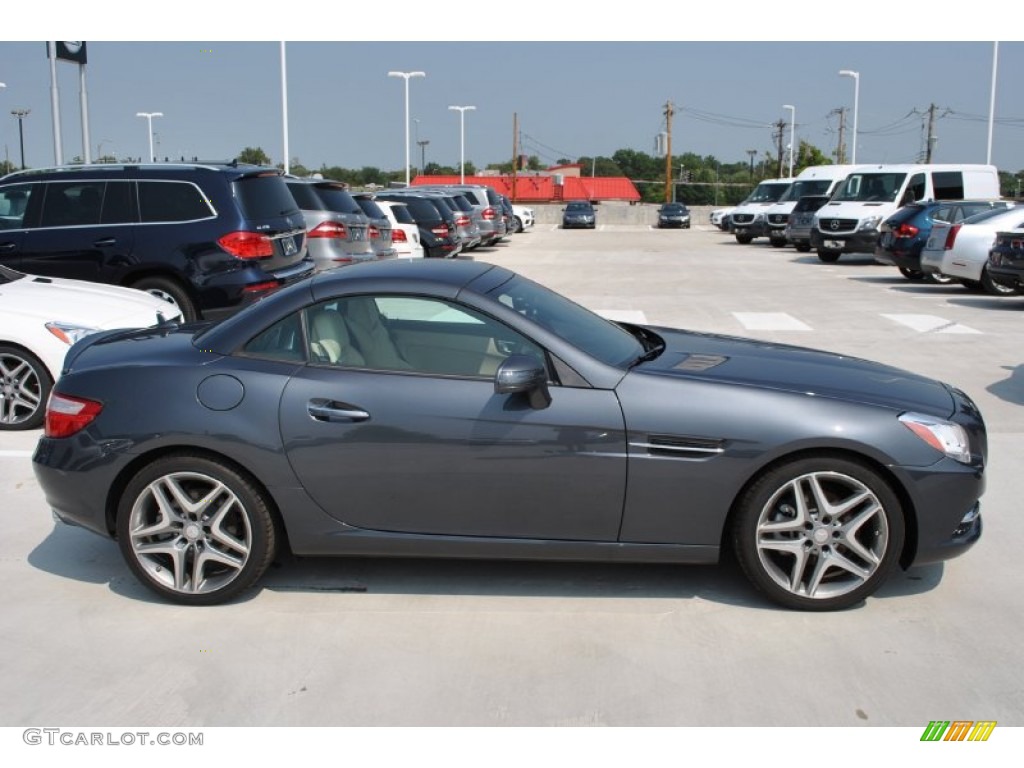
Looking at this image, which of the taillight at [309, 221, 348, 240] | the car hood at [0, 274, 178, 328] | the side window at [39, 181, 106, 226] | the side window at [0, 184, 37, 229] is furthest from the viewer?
the taillight at [309, 221, 348, 240]

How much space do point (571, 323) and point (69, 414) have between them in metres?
2.25

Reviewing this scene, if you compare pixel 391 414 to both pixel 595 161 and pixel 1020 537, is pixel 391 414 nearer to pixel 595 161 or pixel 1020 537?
pixel 1020 537

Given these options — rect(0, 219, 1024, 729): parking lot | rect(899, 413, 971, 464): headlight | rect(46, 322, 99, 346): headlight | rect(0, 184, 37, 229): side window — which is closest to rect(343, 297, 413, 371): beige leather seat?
rect(0, 219, 1024, 729): parking lot

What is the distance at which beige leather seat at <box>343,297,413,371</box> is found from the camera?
464 cm

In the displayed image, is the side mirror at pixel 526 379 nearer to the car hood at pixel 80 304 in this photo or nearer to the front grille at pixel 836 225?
the car hood at pixel 80 304

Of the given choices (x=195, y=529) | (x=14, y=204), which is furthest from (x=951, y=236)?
(x=195, y=529)

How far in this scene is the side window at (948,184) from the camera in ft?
84.3

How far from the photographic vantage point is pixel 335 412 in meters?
4.50

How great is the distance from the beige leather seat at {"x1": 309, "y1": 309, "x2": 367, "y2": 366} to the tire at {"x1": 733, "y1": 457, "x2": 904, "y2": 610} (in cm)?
175

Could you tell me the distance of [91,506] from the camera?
4.66m

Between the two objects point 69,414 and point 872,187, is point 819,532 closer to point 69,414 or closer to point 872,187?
point 69,414

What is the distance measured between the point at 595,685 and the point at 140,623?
192cm

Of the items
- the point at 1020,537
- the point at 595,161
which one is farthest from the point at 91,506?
the point at 595,161

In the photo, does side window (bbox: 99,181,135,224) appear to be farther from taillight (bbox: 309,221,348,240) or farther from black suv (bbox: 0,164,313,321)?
taillight (bbox: 309,221,348,240)
